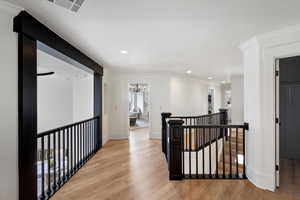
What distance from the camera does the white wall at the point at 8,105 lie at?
158 cm

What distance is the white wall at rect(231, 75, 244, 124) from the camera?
6480mm

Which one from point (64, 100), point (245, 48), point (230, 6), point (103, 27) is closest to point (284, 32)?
point (245, 48)

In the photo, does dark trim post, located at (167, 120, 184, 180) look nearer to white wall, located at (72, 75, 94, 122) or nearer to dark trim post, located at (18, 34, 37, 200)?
dark trim post, located at (18, 34, 37, 200)

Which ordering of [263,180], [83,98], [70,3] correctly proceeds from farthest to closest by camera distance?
[83,98] → [263,180] → [70,3]

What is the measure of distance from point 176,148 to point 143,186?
791 mm

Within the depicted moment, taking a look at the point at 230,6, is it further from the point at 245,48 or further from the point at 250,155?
the point at 250,155

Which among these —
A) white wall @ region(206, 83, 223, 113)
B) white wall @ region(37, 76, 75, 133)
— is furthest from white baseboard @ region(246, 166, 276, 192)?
white wall @ region(206, 83, 223, 113)

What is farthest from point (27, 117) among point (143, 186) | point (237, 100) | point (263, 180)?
A: point (237, 100)

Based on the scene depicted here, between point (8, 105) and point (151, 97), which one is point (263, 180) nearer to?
point (8, 105)

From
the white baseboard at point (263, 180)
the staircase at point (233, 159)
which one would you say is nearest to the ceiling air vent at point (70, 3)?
the staircase at point (233, 159)

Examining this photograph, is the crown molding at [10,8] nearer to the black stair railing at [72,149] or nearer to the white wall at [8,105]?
the white wall at [8,105]

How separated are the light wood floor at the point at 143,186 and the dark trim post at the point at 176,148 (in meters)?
0.16

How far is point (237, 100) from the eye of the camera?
21.6 ft

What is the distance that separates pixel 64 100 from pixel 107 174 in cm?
404
